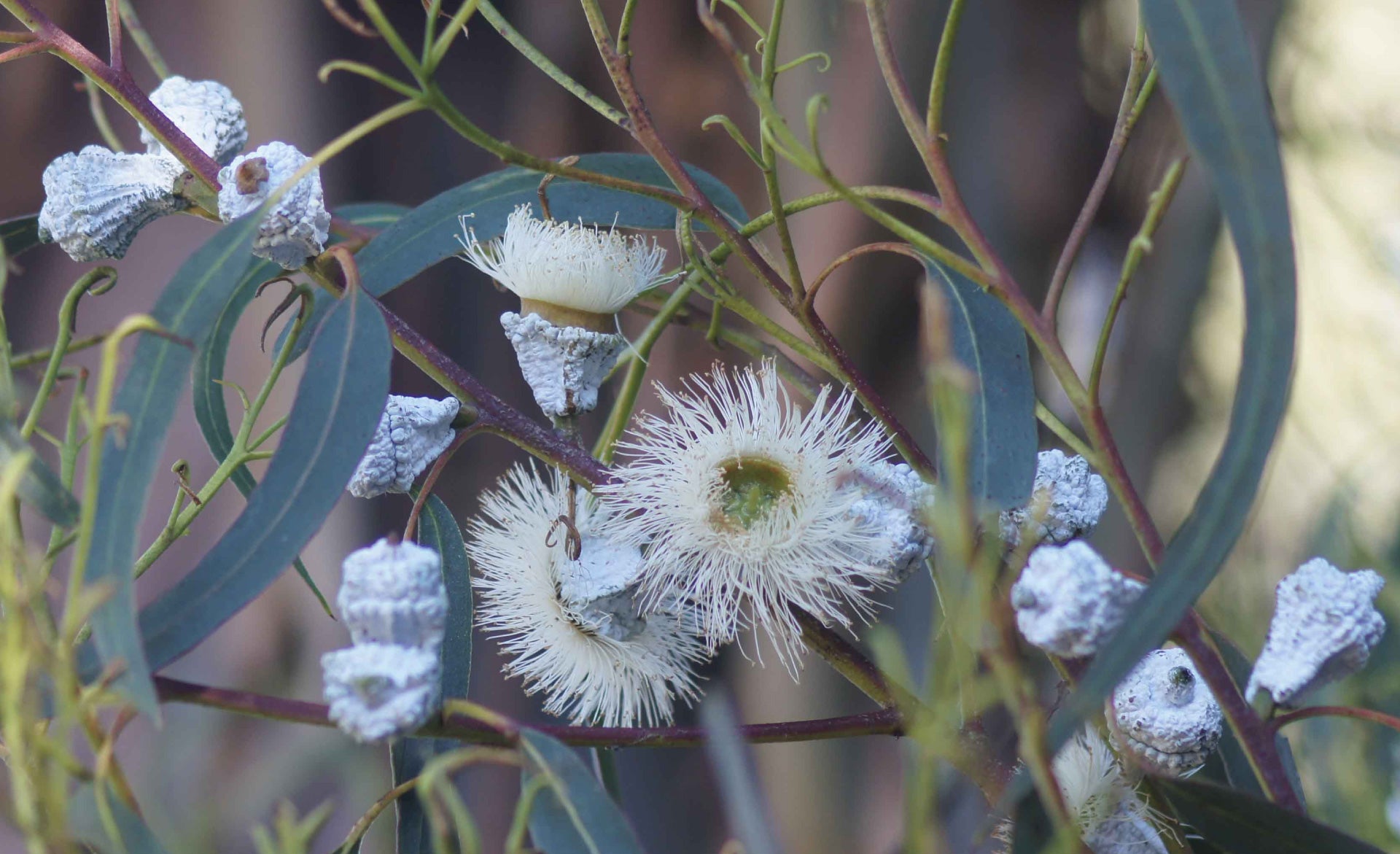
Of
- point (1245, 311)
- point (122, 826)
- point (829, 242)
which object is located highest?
point (829, 242)

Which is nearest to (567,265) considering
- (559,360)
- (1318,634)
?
(559,360)

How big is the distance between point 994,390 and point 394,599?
0.60 feet

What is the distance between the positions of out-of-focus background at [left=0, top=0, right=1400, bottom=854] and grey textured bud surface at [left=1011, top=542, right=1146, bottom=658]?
24.4 inches

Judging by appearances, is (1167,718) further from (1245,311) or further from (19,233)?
(19,233)

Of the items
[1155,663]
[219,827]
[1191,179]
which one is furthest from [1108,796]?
[1191,179]

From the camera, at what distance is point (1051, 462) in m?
0.31

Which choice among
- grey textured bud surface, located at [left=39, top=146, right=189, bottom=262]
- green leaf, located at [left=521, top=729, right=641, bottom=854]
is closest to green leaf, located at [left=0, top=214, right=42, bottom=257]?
grey textured bud surface, located at [left=39, top=146, right=189, bottom=262]

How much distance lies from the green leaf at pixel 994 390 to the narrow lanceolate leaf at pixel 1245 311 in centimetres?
5

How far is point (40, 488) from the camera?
235mm

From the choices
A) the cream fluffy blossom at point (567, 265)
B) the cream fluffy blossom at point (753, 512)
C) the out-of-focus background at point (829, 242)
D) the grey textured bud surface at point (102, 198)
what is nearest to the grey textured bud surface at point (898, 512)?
the cream fluffy blossom at point (753, 512)

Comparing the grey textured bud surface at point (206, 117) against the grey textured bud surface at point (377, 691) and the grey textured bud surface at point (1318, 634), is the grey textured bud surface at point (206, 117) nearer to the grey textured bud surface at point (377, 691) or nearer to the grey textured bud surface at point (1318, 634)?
the grey textured bud surface at point (377, 691)

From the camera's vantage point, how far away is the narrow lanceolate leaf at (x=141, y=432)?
0.21m

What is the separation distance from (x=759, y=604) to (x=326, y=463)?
0.13 metres

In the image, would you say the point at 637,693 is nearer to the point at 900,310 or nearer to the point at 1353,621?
the point at 1353,621
